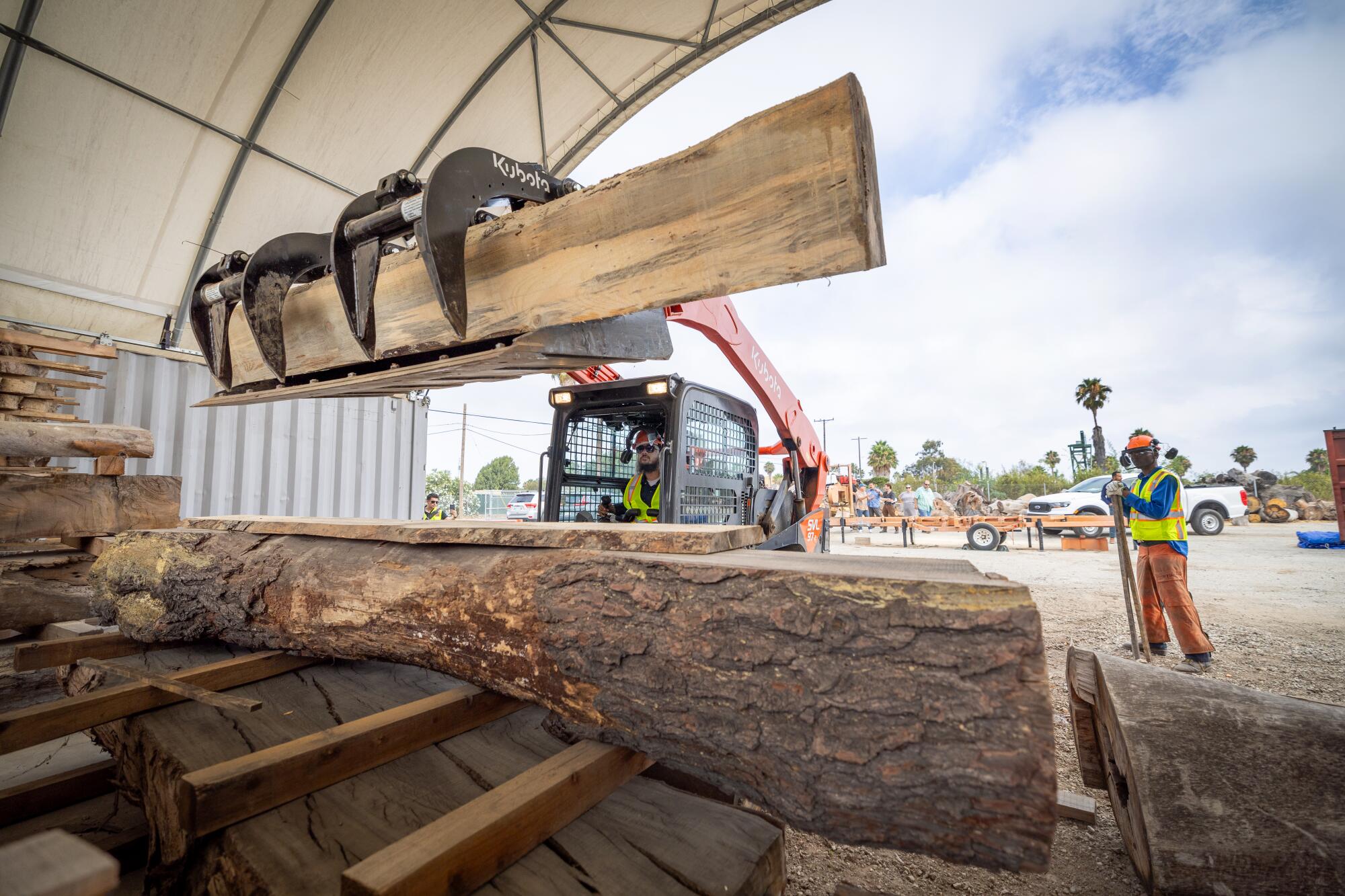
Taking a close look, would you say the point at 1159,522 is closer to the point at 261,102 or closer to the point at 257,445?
the point at 261,102

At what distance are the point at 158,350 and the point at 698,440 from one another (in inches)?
202

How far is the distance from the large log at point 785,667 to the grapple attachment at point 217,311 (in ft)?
4.62

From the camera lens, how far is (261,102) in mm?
4531

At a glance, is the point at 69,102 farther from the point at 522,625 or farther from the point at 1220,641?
the point at 1220,641

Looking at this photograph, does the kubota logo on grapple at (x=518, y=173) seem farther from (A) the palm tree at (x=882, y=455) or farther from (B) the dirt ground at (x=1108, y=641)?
(A) the palm tree at (x=882, y=455)

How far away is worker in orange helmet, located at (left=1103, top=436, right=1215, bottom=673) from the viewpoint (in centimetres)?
430

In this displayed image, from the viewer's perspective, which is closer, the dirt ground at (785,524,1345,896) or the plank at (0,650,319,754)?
the plank at (0,650,319,754)

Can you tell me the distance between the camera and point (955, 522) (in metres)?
14.7

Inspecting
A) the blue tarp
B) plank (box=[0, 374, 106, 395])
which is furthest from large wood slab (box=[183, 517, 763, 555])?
the blue tarp

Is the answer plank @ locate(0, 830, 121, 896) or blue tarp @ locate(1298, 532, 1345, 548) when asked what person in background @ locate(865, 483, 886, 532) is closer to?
blue tarp @ locate(1298, 532, 1345, 548)

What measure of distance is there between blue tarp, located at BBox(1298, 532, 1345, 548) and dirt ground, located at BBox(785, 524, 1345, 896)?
461mm

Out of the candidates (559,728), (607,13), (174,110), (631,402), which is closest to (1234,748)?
(559,728)

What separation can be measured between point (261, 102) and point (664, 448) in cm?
423

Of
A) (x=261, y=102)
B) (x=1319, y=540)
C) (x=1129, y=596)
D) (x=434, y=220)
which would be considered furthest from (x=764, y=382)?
(x=1319, y=540)
